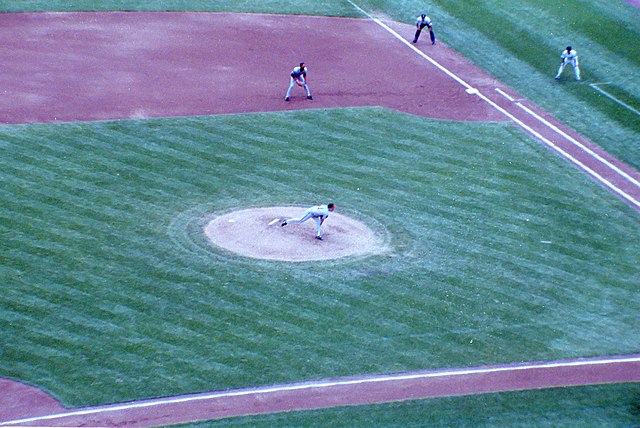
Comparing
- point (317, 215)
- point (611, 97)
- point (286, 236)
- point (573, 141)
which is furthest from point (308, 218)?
point (611, 97)

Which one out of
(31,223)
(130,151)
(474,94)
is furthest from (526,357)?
(474,94)

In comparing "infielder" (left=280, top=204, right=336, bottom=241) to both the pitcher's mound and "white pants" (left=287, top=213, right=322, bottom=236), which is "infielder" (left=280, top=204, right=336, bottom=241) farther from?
the pitcher's mound

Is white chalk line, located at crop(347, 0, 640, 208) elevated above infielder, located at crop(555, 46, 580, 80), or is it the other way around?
infielder, located at crop(555, 46, 580, 80)

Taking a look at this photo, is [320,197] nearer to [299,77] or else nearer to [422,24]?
[299,77]

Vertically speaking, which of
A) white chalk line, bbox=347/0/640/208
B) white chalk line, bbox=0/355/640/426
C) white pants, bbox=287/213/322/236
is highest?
white chalk line, bbox=347/0/640/208

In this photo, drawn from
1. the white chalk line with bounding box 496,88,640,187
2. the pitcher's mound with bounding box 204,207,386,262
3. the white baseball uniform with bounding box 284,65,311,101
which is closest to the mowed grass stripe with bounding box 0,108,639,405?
the pitcher's mound with bounding box 204,207,386,262

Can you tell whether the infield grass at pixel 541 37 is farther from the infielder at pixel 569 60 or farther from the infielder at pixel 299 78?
the infielder at pixel 299 78

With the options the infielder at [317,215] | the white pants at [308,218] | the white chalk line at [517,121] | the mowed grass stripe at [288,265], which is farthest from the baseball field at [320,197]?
the infielder at [317,215]
